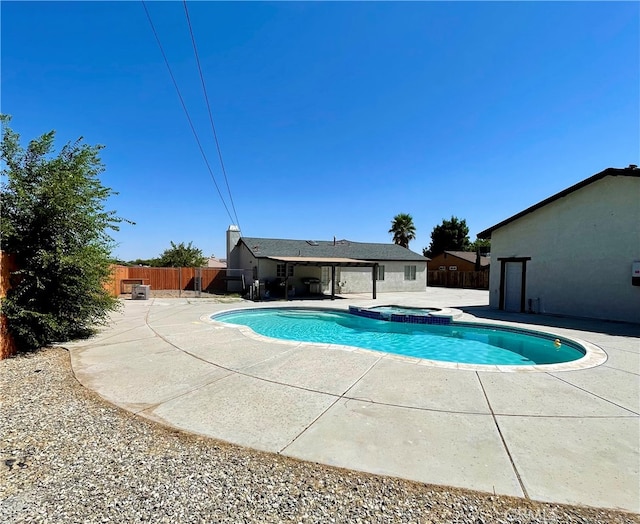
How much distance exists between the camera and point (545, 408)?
3.80m

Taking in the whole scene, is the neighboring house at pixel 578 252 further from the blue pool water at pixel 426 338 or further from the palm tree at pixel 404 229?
the palm tree at pixel 404 229

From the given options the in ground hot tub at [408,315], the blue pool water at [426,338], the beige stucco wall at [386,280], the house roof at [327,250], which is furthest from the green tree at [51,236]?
the beige stucco wall at [386,280]

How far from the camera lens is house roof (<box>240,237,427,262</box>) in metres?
22.1

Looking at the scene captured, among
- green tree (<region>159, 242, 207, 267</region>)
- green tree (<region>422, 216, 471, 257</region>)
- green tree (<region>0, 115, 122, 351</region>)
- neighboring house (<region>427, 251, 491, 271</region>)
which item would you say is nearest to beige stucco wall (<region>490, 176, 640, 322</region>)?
green tree (<region>0, 115, 122, 351</region>)

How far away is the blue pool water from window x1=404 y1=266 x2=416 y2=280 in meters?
12.7

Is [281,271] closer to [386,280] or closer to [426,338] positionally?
[386,280]

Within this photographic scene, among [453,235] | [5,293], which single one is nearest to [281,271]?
[5,293]

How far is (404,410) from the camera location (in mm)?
3719

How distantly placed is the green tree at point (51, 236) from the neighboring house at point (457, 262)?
3300 centimetres

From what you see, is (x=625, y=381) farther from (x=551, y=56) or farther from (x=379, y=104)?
(x=379, y=104)

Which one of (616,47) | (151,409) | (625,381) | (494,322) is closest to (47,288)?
(151,409)

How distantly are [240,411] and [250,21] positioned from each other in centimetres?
1045

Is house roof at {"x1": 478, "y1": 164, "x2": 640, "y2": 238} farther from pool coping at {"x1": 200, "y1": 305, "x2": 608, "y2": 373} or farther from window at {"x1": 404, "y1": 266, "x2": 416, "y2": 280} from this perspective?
window at {"x1": 404, "y1": 266, "x2": 416, "y2": 280}

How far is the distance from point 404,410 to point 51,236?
7.72m
